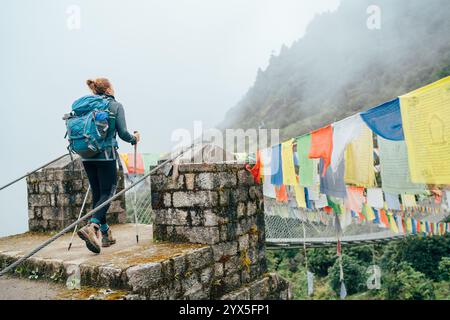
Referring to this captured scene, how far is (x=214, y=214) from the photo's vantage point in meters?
3.79

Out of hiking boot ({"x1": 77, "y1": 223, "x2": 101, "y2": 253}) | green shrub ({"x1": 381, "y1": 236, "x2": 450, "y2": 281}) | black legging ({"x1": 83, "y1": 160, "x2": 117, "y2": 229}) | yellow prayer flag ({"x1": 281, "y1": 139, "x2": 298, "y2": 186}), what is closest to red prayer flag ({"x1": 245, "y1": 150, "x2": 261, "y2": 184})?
yellow prayer flag ({"x1": 281, "y1": 139, "x2": 298, "y2": 186})

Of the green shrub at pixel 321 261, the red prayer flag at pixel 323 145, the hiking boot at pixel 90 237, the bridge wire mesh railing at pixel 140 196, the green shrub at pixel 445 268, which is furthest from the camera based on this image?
the green shrub at pixel 321 261

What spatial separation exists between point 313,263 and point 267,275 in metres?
16.3

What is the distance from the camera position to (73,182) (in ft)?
17.3

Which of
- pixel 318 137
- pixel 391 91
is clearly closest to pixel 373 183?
pixel 318 137

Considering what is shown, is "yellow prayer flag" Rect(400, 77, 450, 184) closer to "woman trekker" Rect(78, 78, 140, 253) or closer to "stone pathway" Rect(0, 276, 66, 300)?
"woman trekker" Rect(78, 78, 140, 253)

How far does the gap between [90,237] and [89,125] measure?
1.09 meters

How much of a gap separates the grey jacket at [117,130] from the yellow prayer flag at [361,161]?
94.8 inches

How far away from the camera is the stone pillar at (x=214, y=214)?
3807 mm

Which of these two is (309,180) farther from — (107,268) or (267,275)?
(107,268)

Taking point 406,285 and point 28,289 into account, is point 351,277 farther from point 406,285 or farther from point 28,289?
point 28,289

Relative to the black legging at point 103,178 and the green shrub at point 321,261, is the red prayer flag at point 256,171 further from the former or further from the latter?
the green shrub at point 321,261

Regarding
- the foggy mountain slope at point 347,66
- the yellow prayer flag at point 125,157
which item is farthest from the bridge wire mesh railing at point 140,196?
the foggy mountain slope at point 347,66

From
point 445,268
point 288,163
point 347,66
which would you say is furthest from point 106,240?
point 347,66
